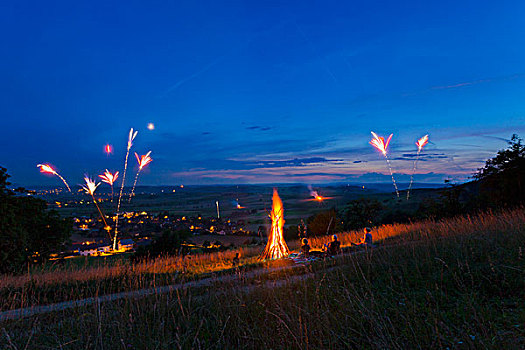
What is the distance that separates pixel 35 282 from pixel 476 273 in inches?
503

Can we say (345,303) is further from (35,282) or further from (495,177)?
(495,177)

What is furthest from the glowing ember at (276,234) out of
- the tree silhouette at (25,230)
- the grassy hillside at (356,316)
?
the tree silhouette at (25,230)

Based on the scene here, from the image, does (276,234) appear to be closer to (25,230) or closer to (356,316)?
(356,316)

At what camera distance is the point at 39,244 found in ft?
59.9

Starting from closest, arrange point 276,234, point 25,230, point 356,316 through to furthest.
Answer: point 356,316 → point 276,234 → point 25,230

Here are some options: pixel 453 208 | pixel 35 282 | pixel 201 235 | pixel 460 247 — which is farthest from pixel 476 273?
pixel 201 235

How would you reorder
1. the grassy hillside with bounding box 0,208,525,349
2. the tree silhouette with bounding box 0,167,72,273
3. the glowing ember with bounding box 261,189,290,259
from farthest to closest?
1. the tree silhouette with bounding box 0,167,72,273
2. the glowing ember with bounding box 261,189,290,259
3. the grassy hillside with bounding box 0,208,525,349

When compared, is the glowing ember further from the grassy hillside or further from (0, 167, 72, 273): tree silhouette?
(0, 167, 72, 273): tree silhouette

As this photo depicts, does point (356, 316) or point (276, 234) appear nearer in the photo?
point (356, 316)

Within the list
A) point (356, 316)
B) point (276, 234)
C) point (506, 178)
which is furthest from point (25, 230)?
point (506, 178)

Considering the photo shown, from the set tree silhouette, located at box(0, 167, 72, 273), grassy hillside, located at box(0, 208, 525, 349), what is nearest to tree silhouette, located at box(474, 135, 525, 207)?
grassy hillside, located at box(0, 208, 525, 349)

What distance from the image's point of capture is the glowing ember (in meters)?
13.3

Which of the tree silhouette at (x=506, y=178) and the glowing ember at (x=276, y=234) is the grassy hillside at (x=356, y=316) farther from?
the tree silhouette at (x=506, y=178)

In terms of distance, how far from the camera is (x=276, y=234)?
13.4m
